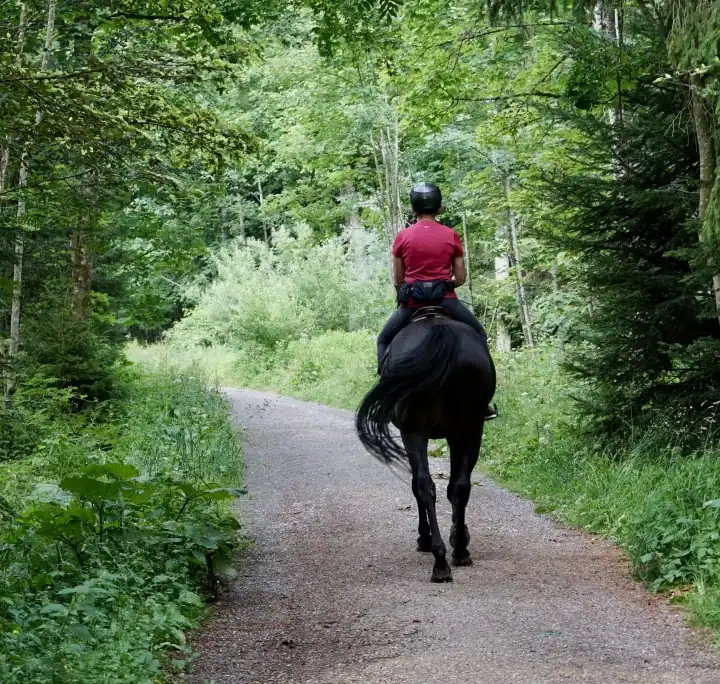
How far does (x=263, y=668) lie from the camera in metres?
5.29

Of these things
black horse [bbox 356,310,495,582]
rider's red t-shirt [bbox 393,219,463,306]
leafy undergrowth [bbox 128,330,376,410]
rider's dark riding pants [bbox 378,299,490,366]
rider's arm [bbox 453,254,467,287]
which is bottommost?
leafy undergrowth [bbox 128,330,376,410]

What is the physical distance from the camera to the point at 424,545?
26.8 ft

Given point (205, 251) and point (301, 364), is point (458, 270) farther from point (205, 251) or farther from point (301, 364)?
point (301, 364)

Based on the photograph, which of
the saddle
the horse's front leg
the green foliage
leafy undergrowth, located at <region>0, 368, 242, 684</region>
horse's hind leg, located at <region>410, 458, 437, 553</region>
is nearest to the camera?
leafy undergrowth, located at <region>0, 368, 242, 684</region>

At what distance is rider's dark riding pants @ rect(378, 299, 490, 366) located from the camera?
26.2 feet

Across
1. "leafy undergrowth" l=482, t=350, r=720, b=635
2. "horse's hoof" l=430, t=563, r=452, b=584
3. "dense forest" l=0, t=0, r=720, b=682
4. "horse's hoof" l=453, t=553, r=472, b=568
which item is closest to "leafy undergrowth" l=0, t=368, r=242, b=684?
"dense forest" l=0, t=0, r=720, b=682

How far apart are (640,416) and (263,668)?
6.27 m

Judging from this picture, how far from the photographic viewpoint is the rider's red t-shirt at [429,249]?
7953mm

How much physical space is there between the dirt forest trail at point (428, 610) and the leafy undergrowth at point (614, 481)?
24 centimetres

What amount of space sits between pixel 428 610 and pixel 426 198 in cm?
338

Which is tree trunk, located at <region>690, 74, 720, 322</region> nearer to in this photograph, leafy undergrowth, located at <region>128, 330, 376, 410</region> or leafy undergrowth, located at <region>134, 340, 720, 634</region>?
leafy undergrowth, located at <region>134, 340, 720, 634</region>

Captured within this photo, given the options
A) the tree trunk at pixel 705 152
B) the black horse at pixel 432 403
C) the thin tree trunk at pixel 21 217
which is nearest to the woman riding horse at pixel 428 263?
the black horse at pixel 432 403

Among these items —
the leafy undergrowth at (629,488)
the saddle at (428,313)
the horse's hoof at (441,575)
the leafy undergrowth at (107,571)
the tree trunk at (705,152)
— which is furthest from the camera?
the tree trunk at (705,152)

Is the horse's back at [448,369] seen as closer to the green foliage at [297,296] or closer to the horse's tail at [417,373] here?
the horse's tail at [417,373]
